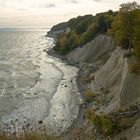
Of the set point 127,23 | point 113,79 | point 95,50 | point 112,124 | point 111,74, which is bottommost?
point 95,50

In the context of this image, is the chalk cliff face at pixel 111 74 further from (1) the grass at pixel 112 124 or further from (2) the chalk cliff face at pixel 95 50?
(1) the grass at pixel 112 124

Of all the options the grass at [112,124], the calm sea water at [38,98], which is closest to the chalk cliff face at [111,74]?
the grass at [112,124]

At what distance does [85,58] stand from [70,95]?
40.2 meters

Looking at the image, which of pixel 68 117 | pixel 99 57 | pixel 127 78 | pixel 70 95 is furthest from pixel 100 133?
pixel 99 57

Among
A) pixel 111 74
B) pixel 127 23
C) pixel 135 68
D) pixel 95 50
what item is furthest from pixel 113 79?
pixel 95 50

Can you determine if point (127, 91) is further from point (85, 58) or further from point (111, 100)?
point (85, 58)

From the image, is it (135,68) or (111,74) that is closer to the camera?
(135,68)

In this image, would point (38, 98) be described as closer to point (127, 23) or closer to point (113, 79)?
point (113, 79)

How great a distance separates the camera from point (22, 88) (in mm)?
74125

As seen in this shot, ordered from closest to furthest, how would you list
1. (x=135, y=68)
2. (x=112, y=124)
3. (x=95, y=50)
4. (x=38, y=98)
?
(x=112, y=124) → (x=135, y=68) → (x=38, y=98) → (x=95, y=50)

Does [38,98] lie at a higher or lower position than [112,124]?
lower

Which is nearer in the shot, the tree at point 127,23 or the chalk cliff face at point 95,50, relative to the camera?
the tree at point 127,23

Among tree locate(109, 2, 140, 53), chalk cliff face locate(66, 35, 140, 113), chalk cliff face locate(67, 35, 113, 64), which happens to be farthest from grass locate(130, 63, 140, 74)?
chalk cliff face locate(67, 35, 113, 64)

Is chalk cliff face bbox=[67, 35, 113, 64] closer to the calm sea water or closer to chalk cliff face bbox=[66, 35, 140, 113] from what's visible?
chalk cliff face bbox=[66, 35, 140, 113]
